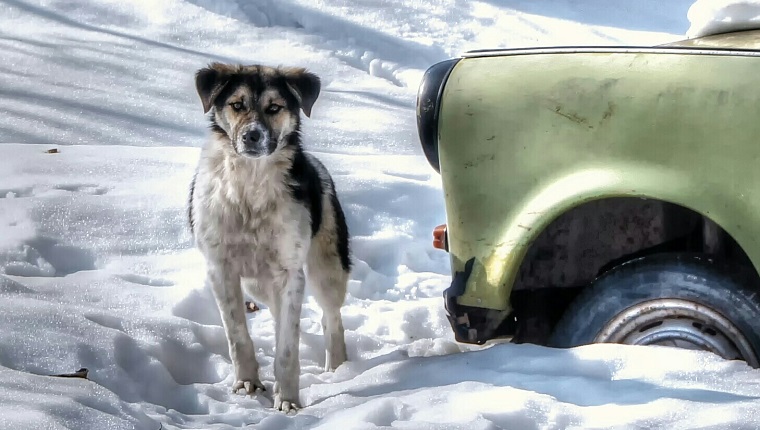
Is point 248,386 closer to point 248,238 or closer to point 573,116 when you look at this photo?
point 248,238

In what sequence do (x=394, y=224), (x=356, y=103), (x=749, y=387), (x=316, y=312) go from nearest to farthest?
1. (x=749, y=387)
2. (x=316, y=312)
3. (x=394, y=224)
4. (x=356, y=103)

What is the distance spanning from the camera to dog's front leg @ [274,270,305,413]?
163 inches

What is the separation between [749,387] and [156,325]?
8.89 feet

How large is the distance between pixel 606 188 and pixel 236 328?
1.96 m

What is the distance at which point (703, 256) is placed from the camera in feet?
10.9

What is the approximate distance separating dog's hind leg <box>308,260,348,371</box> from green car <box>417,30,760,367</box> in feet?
4.58

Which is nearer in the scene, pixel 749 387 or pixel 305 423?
pixel 749 387

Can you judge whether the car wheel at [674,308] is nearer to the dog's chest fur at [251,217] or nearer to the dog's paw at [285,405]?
the dog's paw at [285,405]

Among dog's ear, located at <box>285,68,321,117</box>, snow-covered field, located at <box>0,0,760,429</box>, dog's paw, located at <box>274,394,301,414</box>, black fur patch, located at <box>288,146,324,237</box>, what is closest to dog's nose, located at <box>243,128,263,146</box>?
black fur patch, located at <box>288,146,324,237</box>

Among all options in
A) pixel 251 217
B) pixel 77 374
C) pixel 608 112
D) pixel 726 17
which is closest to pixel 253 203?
pixel 251 217

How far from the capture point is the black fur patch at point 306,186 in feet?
14.8

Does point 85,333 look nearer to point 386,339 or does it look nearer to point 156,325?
point 156,325

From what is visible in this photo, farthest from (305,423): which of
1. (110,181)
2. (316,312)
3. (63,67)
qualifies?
(63,67)

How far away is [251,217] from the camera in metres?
4.40
